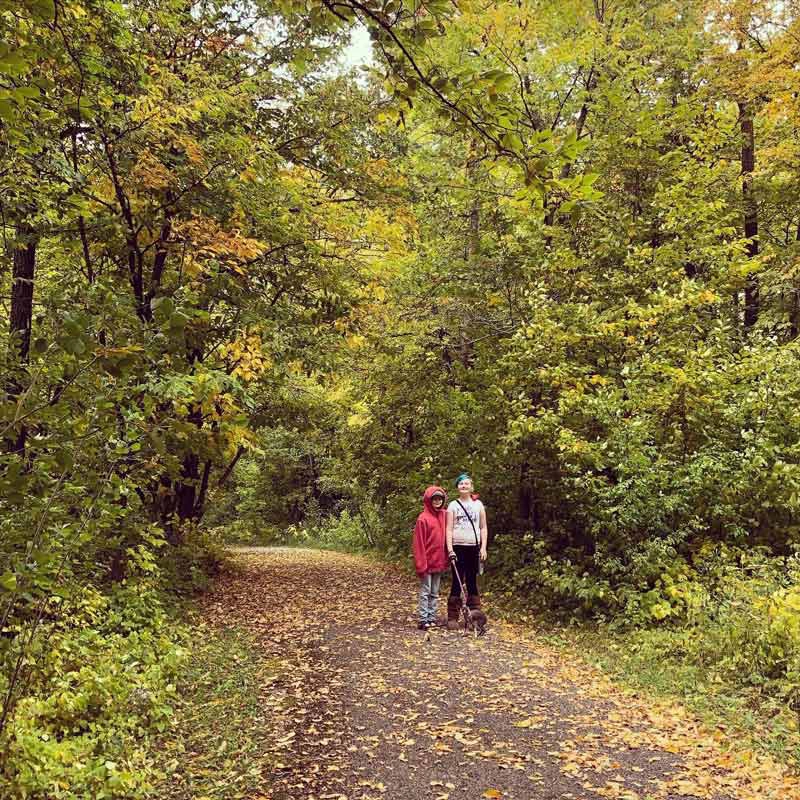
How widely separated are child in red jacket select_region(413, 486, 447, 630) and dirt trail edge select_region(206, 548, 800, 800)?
338 mm

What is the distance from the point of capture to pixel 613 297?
37.5 ft

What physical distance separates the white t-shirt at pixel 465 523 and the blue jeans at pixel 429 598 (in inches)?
24.5

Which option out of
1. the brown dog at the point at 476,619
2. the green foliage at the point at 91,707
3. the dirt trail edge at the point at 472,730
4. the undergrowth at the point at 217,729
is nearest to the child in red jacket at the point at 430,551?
the dirt trail edge at the point at 472,730

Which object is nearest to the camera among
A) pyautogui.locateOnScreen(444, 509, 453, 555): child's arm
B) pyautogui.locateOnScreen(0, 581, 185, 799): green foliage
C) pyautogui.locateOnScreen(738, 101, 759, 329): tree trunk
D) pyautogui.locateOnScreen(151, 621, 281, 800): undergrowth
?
pyautogui.locateOnScreen(0, 581, 185, 799): green foliage

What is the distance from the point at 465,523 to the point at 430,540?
508 millimetres

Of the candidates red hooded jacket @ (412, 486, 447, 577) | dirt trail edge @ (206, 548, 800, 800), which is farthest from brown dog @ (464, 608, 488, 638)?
red hooded jacket @ (412, 486, 447, 577)

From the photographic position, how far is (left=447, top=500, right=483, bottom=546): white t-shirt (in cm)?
869

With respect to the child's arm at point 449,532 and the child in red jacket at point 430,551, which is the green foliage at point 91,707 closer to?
the child in red jacket at point 430,551

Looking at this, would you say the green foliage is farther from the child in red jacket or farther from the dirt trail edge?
the child in red jacket

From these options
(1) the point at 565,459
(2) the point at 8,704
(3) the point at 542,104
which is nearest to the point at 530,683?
(1) the point at 565,459

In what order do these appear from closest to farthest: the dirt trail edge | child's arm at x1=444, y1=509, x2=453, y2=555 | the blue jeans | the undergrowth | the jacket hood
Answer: the dirt trail edge < the undergrowth < child's arm at x1=444, y1=509, x2=453, y2=555 < the jacket hood < the blue jeans

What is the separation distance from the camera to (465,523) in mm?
8719

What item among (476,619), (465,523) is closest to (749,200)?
(465,523)

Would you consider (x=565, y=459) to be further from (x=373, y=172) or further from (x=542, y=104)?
(x=542, y=104)
